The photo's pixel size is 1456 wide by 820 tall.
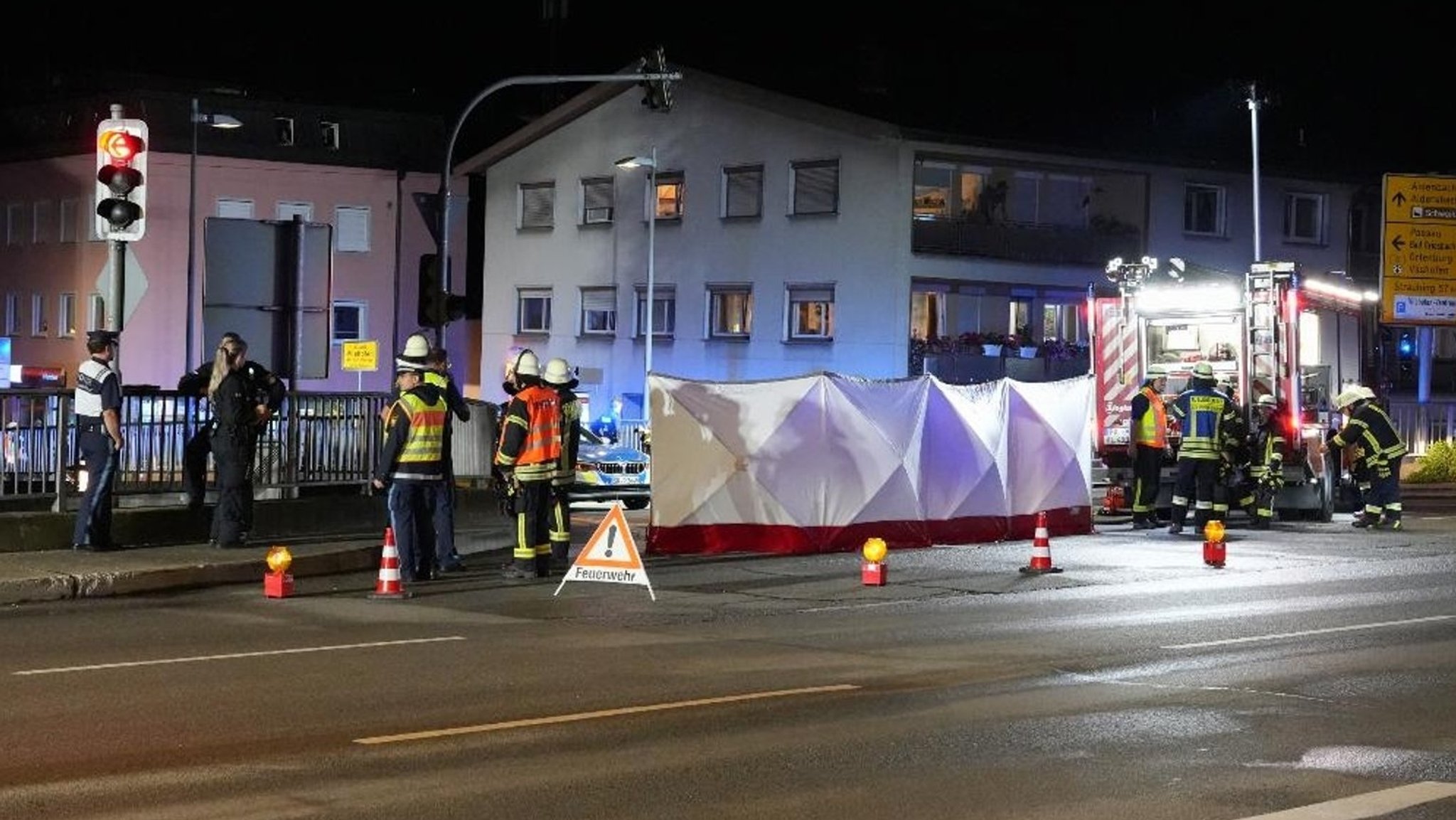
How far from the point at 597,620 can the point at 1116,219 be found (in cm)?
4014

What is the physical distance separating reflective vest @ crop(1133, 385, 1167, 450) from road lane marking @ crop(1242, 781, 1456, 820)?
49.8 ft

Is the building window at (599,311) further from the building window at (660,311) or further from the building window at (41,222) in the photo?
the building window at (41,222)

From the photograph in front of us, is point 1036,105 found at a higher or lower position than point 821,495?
higher

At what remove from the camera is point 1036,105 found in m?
52.7

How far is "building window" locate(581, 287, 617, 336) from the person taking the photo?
55.5 metres

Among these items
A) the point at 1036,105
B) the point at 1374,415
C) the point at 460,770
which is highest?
the point at 1036,105

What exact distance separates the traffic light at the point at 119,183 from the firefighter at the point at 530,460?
3.33 m

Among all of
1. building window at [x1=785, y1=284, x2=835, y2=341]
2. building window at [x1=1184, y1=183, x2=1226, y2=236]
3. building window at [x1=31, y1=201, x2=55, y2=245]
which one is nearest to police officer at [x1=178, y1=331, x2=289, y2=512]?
building window at [x1=785, y1=284, x2=835, y2=341]

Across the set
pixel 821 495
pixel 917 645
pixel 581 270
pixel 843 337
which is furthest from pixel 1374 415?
pixel 581 270

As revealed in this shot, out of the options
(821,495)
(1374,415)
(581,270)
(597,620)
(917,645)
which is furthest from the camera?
(581,270)

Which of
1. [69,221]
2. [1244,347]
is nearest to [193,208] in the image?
[69,221]

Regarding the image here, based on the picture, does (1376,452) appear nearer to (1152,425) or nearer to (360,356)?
(1152,425)

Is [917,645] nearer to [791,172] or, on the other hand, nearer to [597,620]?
[597,620]

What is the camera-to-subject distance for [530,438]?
1652 centimetres
